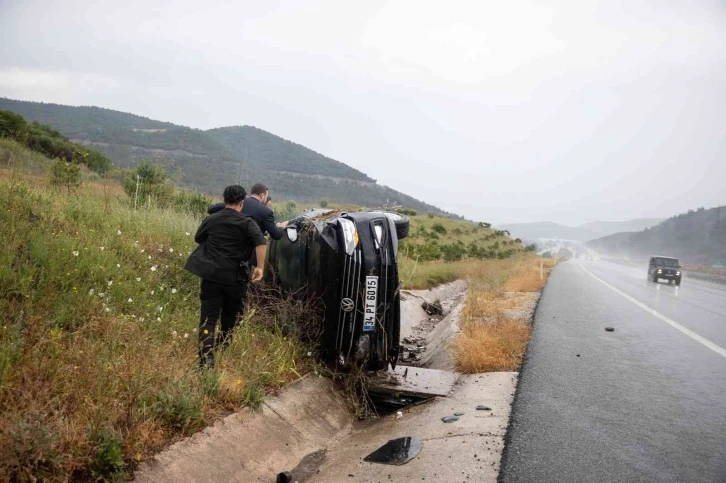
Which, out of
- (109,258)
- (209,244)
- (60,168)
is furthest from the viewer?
(60,168)

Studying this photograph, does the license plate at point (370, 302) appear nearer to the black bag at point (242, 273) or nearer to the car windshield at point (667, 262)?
the black bag at point (242, 273)

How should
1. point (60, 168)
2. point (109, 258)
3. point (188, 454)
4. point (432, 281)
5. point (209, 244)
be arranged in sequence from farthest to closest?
point (432, 281) → point (60, 168) → point (109, 258) → point (209, 244) → point (188, 454)

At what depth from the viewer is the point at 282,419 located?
5.10 meters

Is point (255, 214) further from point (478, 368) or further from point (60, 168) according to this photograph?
point (60, 168)

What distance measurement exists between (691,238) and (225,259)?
347ft

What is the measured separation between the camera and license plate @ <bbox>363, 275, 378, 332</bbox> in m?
6.06

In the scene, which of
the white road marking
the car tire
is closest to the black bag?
the car tire

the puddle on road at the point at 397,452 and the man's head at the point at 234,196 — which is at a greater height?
the man's head at the point at 234,196

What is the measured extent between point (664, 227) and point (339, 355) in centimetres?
12763

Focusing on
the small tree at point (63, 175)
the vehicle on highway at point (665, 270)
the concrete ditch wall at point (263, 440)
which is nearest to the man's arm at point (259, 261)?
the concrete ditch wall at point (263, 440)

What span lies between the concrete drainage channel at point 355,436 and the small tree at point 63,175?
590 cm

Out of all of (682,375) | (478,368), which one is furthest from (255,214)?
(682,375)

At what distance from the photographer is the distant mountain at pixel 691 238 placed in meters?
Answer: 82.1

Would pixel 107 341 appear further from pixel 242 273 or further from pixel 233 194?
pixel 233 194
